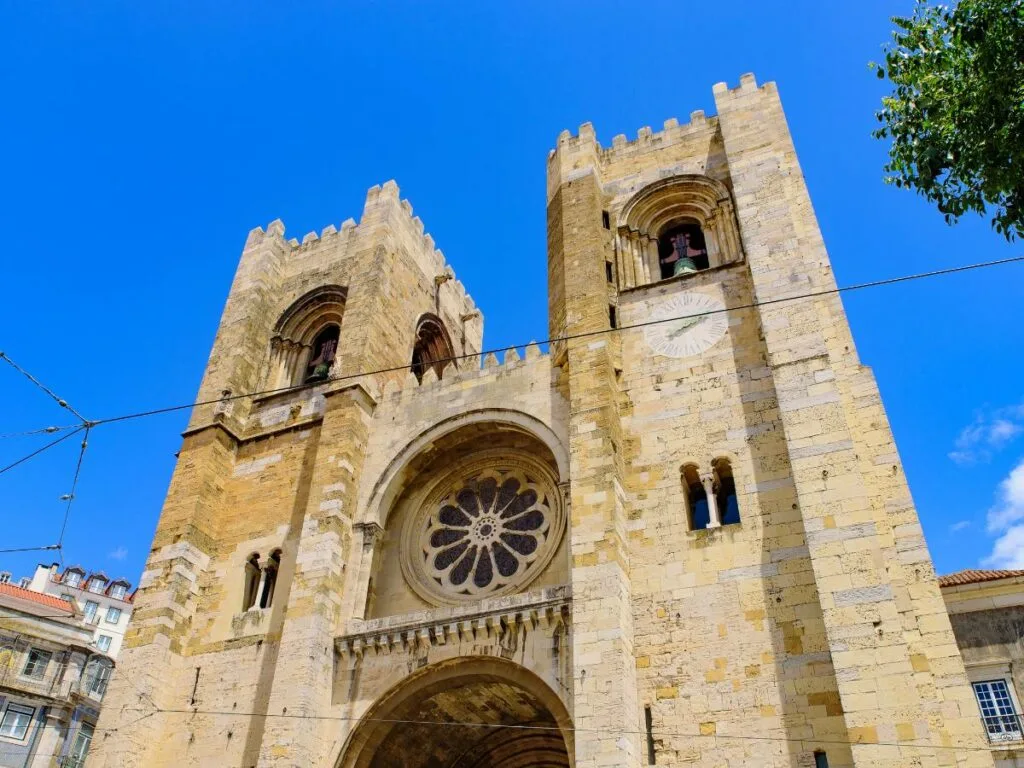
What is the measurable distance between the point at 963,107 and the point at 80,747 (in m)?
30.7

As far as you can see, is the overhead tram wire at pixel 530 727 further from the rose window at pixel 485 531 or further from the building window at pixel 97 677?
the building window at pixel 97 677

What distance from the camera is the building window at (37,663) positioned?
2769cm

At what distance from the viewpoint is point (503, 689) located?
12.6 meters

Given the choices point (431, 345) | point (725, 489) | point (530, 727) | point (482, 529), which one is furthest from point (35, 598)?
point (725, 489)

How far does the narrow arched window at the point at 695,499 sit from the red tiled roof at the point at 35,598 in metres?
25.1

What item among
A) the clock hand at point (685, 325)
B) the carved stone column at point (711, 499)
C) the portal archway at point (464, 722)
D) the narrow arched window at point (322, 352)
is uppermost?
the narrow arched window at point (322, 352)

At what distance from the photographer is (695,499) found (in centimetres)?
1289

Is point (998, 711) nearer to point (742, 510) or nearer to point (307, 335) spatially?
point (742, 510)

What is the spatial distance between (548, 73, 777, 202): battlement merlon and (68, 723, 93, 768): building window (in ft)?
75.3

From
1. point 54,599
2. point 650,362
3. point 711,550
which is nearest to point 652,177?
point 650,362

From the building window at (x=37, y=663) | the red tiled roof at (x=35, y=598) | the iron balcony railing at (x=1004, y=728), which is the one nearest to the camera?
the iron balcony railing at (x=1004, y=728)

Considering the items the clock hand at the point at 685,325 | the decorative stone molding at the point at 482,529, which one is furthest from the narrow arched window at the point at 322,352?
the clock hand at the point at 685,325

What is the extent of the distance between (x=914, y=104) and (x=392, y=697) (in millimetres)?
9682

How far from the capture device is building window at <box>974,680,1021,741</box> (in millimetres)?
13398
